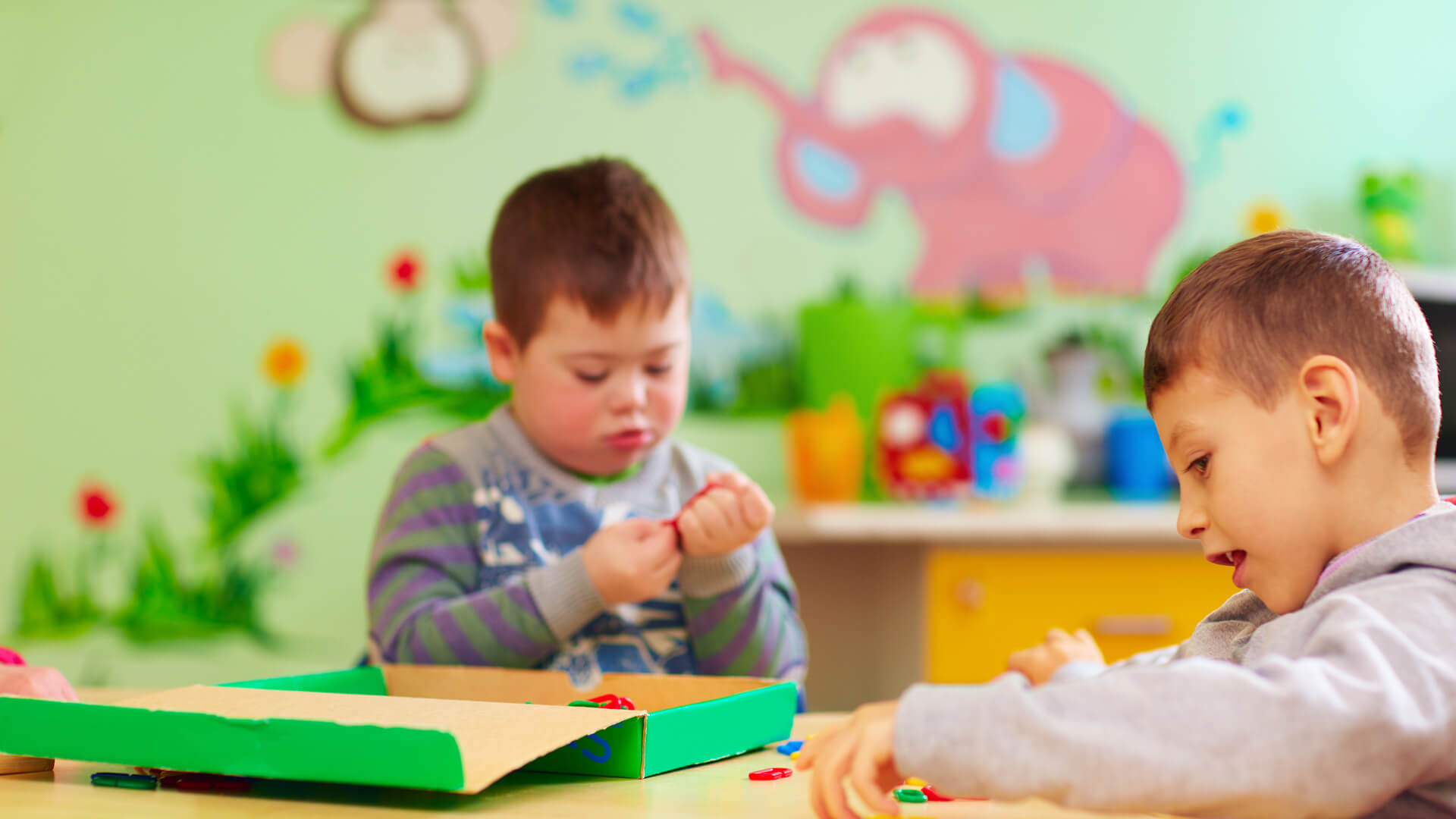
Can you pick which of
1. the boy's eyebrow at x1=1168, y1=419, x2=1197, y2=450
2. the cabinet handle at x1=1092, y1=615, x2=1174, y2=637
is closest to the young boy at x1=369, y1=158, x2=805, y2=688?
the boy's eyebrow at x1=1168, y1=419, x2=1197, y2=450

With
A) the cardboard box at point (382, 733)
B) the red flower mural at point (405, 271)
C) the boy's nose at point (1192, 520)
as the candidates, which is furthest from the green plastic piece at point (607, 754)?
the red flower mural at point (405, 271)

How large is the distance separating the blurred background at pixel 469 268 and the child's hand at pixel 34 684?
1490mm

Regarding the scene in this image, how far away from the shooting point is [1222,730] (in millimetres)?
472

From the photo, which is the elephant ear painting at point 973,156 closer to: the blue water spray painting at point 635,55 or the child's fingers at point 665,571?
the blue water spray painting at point 635,55

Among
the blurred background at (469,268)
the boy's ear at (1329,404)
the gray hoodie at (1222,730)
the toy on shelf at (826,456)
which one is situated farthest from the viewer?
the blurred background at (469,268)

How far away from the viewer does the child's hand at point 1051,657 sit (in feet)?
2.09

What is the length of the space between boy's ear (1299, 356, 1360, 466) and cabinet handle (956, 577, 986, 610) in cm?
138

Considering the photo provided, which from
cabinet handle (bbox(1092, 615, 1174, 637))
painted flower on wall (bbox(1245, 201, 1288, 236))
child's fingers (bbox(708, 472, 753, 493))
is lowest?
cabinet handle (bbox(1092, 615, 1174, 637))

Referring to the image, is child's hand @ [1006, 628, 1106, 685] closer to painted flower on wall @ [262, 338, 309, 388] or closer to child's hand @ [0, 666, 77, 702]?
child's hand @ [0, 666, 77, 702]

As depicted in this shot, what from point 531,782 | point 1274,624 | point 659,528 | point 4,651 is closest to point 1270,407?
point 1274,624

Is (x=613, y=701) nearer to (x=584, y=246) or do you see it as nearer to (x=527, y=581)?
(x=527, y=581)

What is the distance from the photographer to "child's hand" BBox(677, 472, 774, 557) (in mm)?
1008

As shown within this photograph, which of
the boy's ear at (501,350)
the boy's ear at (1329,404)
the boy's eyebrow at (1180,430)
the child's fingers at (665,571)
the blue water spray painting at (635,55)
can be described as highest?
the blue water spray painting at (635,55)

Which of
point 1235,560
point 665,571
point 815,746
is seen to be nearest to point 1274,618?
point 1235,560
